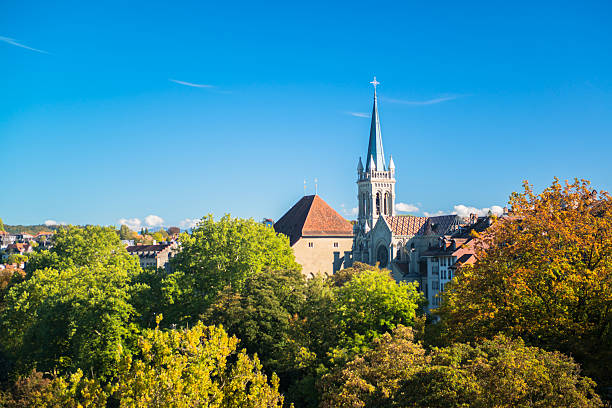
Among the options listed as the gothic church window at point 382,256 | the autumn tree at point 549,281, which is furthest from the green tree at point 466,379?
the gothic church window at point 382,256

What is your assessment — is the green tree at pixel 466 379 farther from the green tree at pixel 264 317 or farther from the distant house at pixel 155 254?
the distant house at pixel 155 254

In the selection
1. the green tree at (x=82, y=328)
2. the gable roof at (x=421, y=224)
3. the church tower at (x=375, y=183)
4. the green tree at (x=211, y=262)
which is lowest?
the green tree at (x=82, y=328)

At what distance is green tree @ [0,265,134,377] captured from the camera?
146ft

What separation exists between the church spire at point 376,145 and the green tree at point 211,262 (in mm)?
70162

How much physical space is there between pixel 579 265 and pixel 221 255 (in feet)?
115

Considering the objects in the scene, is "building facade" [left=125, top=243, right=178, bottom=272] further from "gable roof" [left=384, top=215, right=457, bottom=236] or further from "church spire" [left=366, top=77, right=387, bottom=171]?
"gable roof" [left=384, top=215, right=457, bottom=236]

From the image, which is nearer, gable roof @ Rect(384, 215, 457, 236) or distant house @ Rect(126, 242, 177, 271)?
gable roof @ Rect(384, 215, 457, 236)

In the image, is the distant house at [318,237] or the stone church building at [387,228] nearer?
the stone church building at [387,228]

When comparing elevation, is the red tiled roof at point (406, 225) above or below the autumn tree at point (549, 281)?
above

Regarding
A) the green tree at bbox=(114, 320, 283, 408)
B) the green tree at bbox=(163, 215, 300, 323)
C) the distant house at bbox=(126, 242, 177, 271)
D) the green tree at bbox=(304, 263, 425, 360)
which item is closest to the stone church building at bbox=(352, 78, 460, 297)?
the green tree at bbox=(163, 215, 300, 323)

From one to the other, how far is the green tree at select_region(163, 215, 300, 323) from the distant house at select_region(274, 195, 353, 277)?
134 feet

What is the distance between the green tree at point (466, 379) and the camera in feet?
69.2

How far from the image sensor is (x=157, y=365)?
2027 centimetres

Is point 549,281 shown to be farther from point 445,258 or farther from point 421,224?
point 421,224
